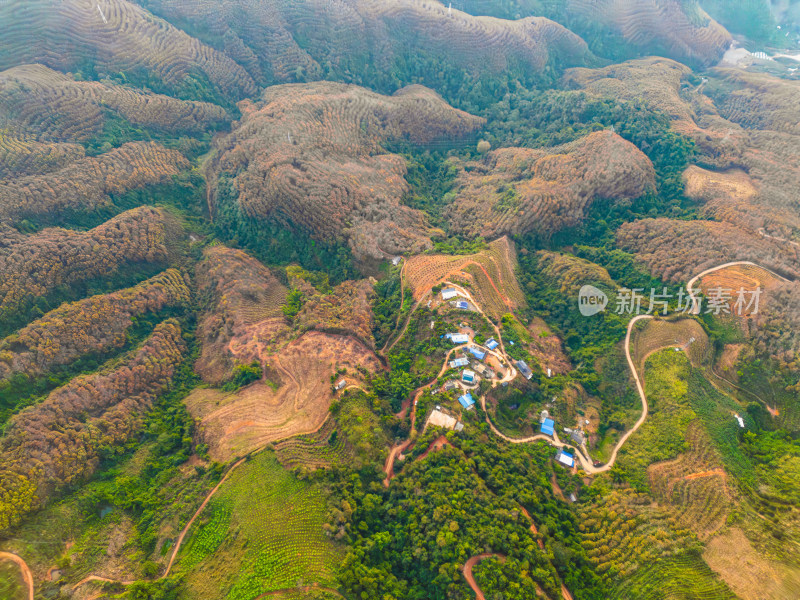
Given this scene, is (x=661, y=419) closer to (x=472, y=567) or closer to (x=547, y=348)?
(x=547, y=348)

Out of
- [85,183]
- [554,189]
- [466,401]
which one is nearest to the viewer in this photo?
[466,401]

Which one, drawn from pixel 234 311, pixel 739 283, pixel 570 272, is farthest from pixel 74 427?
pixel 739 283

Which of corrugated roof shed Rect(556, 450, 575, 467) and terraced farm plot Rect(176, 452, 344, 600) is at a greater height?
corrugated roof shed Rect(556, 450, 575, 467)

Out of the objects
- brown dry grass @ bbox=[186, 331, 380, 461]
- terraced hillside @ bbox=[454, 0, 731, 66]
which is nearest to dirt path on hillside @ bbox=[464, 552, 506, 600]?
brown dry grass @ bbox=[186, 331, 380, 461]

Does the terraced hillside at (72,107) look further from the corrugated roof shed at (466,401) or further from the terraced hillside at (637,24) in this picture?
the terraced hillside at (637,24)

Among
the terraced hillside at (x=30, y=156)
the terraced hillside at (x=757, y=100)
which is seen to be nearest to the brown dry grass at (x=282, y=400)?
the terraced hillside at (x=30, y=156)

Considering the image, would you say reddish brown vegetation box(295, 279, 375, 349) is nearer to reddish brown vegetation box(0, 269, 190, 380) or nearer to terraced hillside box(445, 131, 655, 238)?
terraced hillside box(445, 131, 655, 238)
